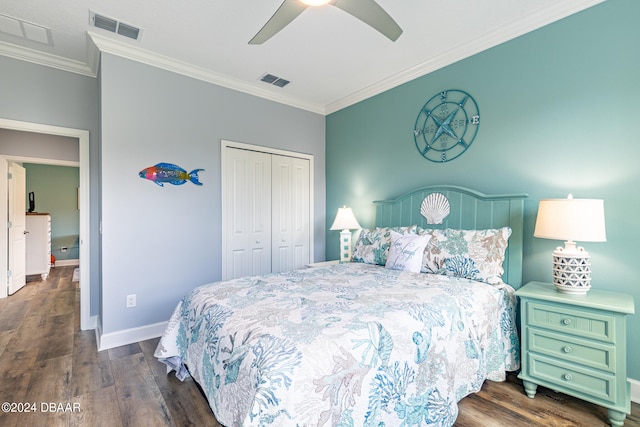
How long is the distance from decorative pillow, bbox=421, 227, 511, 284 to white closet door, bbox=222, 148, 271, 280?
2.05 metres

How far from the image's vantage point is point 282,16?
188 cm

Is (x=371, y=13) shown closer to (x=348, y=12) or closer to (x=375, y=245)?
(x=348, y=12)

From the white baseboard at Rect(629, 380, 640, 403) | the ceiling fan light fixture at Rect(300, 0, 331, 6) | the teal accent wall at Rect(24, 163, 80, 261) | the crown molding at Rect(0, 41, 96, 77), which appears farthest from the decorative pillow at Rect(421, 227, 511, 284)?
the teal accent wall at Rect(24, 163, 80, 261)

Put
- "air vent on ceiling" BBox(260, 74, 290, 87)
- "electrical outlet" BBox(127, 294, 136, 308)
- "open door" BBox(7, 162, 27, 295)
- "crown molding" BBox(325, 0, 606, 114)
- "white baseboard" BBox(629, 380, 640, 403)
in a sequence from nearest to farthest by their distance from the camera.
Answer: "white baseboard" BBox(629, 380, 640, 403) < "crown molding" BBox(325, 0, 606, 114) < "electrical outlet" BBox(127, 294, 136, 308) < "air vent on ceiling" BBox(260, 74, 290, 87) < "open door" BBox(7, 162, 27, 295)

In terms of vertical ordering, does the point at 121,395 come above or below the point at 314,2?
below

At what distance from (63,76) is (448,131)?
390 cm

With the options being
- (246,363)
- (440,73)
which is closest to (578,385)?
(246,363)

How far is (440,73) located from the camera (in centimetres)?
304

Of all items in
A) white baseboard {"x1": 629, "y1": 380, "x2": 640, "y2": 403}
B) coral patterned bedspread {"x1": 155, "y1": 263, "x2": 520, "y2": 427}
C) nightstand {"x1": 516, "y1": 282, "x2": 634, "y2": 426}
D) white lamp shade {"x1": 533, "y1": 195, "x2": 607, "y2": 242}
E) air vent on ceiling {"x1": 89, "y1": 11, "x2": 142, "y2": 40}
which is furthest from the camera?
air vent on ceiling {"x1": 89, "y1": 11, "x2": 142, "y2": 40}

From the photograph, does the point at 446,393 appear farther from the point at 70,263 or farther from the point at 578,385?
the point at 70,263

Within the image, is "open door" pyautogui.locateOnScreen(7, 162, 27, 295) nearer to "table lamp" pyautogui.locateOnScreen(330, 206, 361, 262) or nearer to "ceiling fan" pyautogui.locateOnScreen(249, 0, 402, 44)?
"table lamp" pyautogui.locateOnScreen(330, 206, 361, 262)

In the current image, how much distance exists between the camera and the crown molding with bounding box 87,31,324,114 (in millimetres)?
2715

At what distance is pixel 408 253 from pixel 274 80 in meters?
2.46

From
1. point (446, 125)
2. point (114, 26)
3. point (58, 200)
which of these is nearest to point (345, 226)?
point (446, 125)
